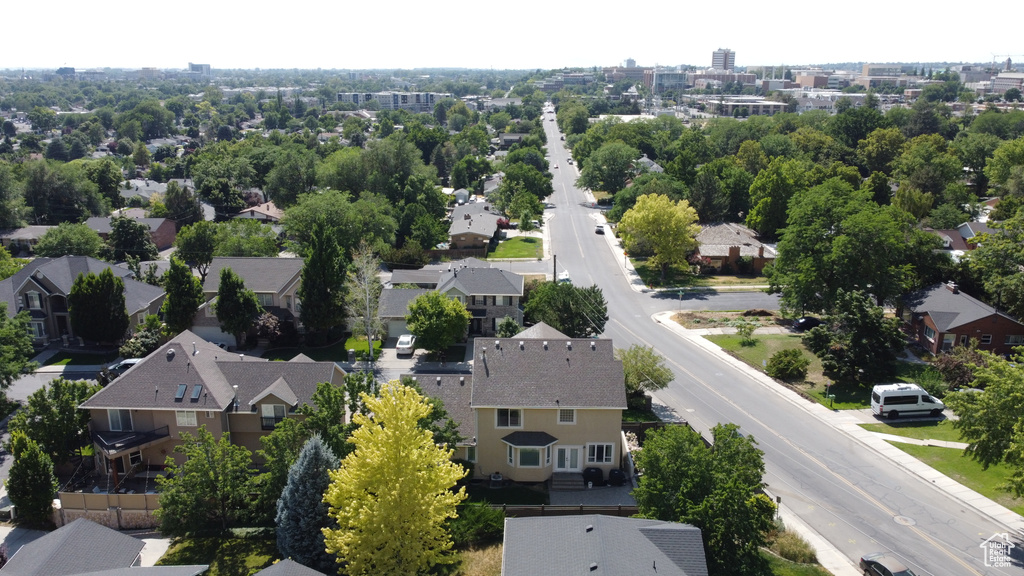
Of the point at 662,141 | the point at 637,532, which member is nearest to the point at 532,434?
the point at 637,532

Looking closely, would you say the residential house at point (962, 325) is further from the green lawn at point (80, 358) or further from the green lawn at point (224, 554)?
the green lawn at point (80, 358)

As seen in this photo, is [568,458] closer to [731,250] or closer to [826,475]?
[826,475]

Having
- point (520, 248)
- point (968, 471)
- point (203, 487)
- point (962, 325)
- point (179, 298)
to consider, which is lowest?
point (968, 471)

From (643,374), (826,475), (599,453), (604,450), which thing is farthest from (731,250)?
(599,453)

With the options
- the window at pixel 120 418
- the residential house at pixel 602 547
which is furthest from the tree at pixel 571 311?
the window at pixel 120 418

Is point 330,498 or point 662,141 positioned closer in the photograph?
point 330,498

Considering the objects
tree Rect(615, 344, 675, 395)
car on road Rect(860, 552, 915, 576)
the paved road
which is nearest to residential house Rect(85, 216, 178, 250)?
the paved road

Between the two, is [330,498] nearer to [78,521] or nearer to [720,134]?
[78,521]
